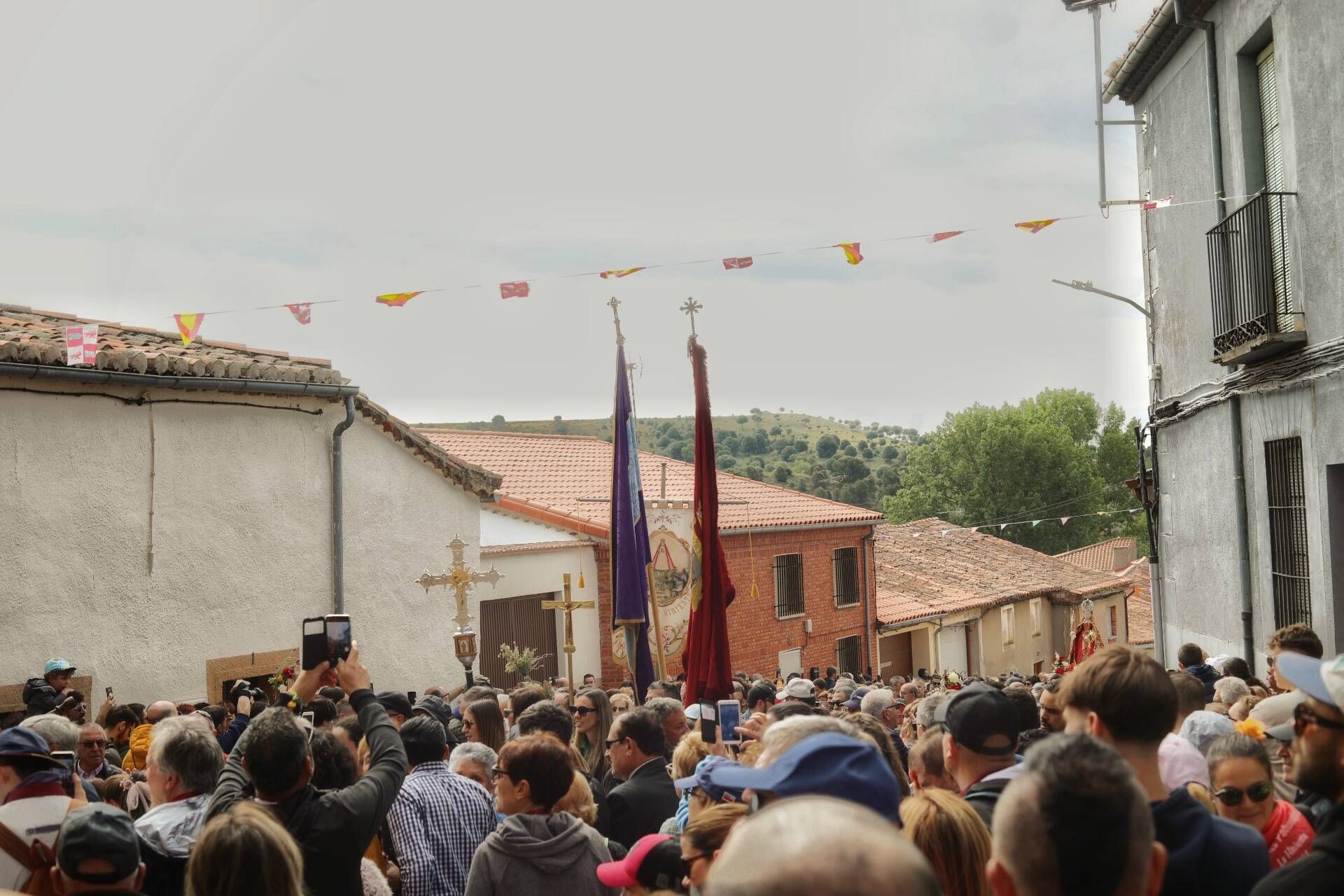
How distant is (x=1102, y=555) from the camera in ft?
173

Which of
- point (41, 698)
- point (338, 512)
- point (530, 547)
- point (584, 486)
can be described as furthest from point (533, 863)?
point (584, 486)

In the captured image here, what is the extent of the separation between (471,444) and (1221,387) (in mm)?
15902

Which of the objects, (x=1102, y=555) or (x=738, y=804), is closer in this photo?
(x=738, y=804)

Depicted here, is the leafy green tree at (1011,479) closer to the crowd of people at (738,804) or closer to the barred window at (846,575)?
the barred window at (846,575)

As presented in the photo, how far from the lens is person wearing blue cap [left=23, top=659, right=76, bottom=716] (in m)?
8.46

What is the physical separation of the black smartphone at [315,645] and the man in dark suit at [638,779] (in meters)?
1.44

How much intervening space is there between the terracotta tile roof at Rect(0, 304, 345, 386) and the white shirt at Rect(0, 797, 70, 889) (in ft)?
23.5

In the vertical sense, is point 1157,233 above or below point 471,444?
above

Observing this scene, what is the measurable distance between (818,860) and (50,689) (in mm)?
8653

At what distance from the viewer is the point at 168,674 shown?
11047mm

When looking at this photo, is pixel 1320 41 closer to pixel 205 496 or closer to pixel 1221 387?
pixel 1221 387

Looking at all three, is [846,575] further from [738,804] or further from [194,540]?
[738,804]

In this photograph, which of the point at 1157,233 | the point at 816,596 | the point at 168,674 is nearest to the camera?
the point at 168,674

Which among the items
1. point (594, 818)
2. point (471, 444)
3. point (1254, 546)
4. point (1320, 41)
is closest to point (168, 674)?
point (594, 818)
